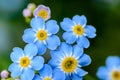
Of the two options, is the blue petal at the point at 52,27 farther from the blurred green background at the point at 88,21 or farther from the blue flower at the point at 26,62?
the blurred green background at the point at 88,21

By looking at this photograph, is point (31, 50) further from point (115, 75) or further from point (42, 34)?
point (115, 75)

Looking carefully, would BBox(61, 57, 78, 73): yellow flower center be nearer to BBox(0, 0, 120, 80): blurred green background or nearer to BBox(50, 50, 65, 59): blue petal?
BBox(50, 50, 65, 59): blue petal

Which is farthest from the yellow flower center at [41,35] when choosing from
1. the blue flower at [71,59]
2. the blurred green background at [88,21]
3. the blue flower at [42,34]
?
the blurred green background at [88,21]

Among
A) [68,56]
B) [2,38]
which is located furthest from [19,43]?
[68,56]

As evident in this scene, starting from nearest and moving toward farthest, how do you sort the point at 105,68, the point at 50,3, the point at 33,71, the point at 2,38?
the point at 33,71 → the point at 105,68 → the point at 50,3 → the point at 2,38

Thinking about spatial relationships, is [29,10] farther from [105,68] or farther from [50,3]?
[50,3]

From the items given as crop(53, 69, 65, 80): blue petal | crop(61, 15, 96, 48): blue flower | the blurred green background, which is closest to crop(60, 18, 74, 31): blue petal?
crop(61, 15, 96, 48): blue flower

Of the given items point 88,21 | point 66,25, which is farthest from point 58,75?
point 88,21
